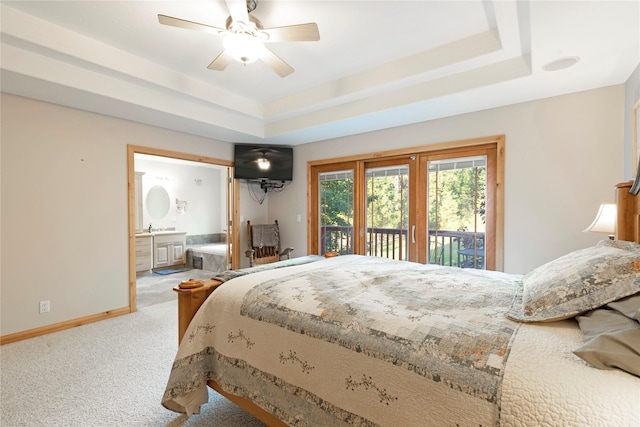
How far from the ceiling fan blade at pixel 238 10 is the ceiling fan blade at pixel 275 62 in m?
0.25

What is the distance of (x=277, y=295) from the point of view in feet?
4.96

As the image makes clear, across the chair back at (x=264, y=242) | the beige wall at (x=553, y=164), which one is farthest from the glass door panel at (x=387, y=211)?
the chair back at (x=264, y=242)

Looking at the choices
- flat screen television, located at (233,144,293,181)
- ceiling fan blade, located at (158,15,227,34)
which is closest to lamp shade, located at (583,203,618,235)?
ceiling fan blade, located at (158,15,227,34)

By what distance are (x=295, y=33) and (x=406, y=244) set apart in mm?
2889

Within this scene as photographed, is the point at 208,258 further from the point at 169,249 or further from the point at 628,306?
the point at 628,306

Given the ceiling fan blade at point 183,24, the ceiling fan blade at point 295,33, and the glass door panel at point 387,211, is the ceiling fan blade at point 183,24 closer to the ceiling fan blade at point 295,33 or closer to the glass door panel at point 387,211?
the ceiling fan blade at point 295,33

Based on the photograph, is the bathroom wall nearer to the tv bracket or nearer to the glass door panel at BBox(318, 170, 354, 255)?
the tv bracket

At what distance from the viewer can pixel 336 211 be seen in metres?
4.68

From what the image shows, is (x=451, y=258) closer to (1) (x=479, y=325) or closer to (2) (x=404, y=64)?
(2) (x=404, y=64)

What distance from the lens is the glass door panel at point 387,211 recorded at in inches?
157

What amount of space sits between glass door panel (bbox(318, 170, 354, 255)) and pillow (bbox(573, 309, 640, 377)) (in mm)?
3592

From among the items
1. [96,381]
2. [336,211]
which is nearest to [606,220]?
[336,211]

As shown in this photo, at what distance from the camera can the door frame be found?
3635mm

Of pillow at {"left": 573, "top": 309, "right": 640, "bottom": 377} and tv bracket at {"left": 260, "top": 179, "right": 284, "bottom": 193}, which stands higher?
tv bracket at {"left": 260, "top": 179, "right": 284, "bottom": 193}
